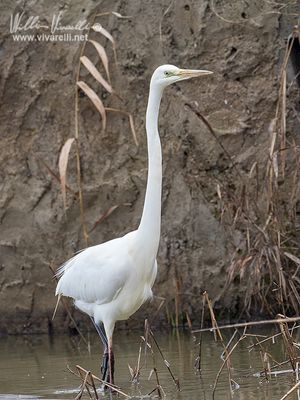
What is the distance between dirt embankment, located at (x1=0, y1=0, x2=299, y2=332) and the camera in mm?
8828

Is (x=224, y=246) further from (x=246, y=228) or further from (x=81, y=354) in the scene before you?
(x=81, y=354)

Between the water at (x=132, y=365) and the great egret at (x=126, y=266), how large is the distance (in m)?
0.33

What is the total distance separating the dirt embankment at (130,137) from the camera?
8828 millimetres

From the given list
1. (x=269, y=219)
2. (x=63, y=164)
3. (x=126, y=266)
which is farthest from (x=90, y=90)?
(x=126, y=266)

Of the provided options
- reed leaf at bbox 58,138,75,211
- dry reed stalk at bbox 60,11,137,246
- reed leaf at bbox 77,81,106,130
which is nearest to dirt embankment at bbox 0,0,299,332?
dry reed stalk at bbox 60,11,137,246

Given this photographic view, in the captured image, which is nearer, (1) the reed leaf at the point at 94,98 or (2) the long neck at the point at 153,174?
(2) the long neck at the point at 153,174

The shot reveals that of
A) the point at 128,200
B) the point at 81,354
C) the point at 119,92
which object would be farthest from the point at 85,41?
the point at 81,354

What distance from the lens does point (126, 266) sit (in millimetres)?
6512

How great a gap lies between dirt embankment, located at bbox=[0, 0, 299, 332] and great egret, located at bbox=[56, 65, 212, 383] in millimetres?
1971

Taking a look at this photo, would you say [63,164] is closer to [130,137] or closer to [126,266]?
[130,137]

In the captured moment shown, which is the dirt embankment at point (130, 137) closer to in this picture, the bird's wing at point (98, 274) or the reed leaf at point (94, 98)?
the reed leaf at point (94, 98)

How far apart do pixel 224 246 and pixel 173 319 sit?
29.2 inches

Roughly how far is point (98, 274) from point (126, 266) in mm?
234

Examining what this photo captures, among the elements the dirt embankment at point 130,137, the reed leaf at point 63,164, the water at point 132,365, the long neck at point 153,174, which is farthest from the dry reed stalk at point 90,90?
the long neck at point 153,174
